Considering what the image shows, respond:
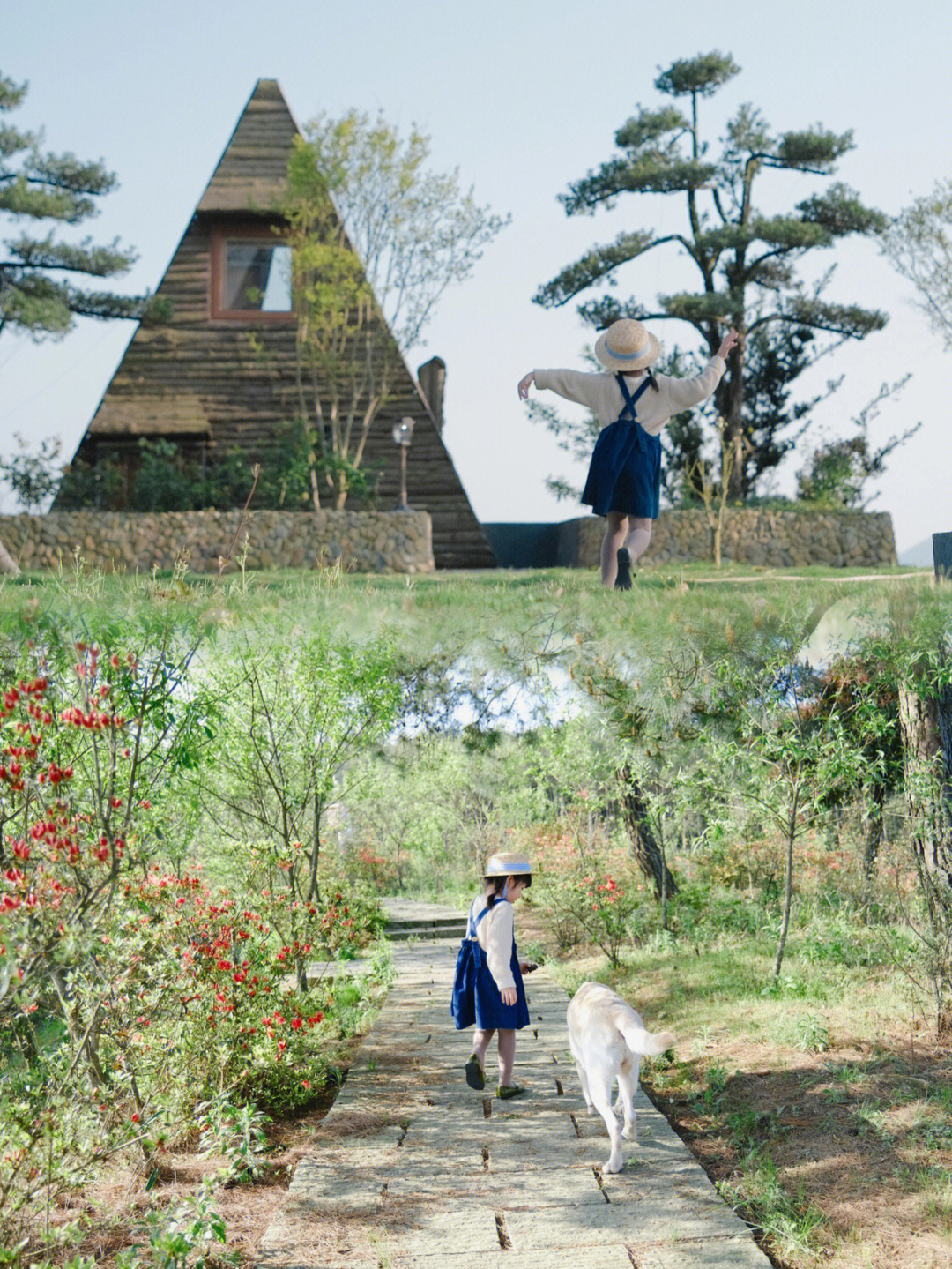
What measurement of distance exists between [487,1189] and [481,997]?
4.24ft

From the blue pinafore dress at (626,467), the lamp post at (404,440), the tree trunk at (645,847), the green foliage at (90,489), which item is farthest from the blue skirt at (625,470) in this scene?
the green foliage at (90,489)

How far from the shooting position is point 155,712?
5.27 metres

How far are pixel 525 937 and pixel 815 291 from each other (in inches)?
521

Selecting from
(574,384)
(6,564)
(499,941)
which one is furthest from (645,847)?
(6,564)

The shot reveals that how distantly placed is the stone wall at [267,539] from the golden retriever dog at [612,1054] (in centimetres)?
1034

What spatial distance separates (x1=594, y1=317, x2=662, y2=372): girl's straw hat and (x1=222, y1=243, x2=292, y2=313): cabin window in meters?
14.3

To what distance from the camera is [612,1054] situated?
4.87 metres

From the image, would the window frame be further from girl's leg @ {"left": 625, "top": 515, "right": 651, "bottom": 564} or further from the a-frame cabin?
girl's leg @ {"left": 625, "top": 515, "right": 651, "bottom": 564}

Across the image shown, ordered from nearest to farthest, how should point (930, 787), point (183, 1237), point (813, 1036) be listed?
point (183, 1237)
point (813, 1036)
point (930, 787)

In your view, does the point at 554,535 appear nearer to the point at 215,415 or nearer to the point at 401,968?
the point at 215,415

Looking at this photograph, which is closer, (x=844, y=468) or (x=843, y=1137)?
(x=843, y=1137)

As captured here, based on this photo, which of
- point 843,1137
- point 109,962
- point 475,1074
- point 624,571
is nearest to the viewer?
point 109,962

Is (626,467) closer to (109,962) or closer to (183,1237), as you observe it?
(109,962)

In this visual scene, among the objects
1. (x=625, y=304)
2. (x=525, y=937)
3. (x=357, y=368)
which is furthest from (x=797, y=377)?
(x=525, y=937)
